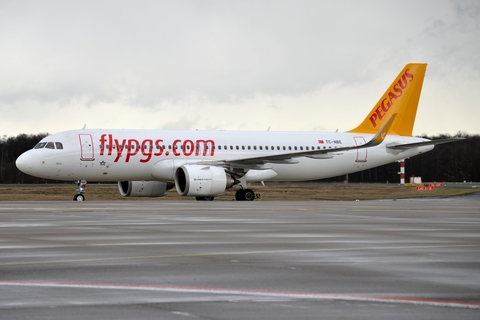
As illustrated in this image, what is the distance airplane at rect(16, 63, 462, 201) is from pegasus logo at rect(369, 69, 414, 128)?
2.4 inches

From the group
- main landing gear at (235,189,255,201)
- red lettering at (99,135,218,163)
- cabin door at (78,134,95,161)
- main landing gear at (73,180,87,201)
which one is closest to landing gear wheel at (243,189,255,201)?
main landing gear at (235,189,255,201)

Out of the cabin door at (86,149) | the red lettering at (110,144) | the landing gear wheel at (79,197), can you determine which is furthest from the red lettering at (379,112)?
the landing gear wheel at (79,197)

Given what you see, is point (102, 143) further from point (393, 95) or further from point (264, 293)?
point (264, 293)

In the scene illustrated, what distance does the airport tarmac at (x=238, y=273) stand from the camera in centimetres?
745

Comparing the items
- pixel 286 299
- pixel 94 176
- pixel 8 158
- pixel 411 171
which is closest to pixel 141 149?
pixel 94 176

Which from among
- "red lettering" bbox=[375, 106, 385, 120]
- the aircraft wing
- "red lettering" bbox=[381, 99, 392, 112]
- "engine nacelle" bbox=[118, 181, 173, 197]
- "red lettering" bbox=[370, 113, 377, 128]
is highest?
"red lettering" bbox=[381, 99, 392, 112]

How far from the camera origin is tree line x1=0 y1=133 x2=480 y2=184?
112 meters

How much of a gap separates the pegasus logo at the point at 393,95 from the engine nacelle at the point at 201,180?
509 inches

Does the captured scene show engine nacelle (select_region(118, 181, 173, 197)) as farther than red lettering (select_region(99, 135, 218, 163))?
Yes

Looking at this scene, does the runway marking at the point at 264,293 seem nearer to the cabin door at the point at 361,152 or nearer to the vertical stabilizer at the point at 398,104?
the cabin door at the point at 361,152

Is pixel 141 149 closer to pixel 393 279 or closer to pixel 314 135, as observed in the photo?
pixel 314 135

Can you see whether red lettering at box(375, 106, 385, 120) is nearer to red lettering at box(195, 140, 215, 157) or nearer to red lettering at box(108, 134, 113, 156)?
red lettering at box(195, 140, 215, 157)

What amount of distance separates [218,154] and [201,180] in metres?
4.13

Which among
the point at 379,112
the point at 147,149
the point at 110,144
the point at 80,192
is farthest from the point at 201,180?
the point at 379,112
